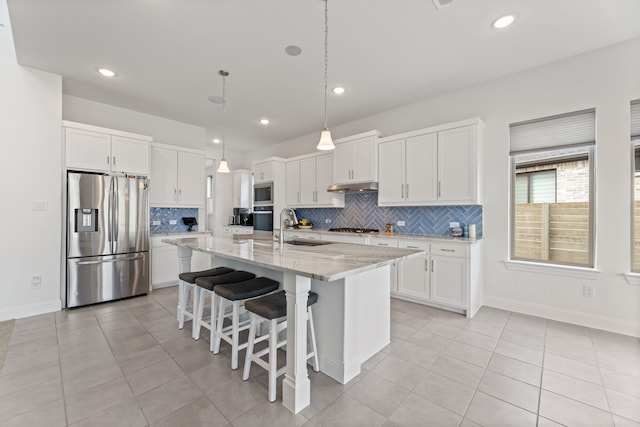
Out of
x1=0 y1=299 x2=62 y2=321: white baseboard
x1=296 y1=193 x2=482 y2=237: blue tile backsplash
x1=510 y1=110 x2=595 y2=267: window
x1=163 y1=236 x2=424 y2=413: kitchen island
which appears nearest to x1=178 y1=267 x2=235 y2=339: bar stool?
x1=163 y1=236 x2=424 y2=413: kitchen island

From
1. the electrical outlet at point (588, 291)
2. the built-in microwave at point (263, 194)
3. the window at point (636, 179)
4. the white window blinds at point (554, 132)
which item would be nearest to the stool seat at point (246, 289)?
the electrical outlet at point (588, 291)

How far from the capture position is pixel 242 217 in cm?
675

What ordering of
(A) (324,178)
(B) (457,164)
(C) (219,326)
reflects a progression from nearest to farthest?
1. (C) (219,326)
2. (B) (457,164)
3. (A) (324,178)

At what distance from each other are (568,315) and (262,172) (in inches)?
208

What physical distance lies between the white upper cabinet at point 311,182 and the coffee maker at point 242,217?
1.40m

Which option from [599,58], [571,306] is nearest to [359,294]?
[571,306]

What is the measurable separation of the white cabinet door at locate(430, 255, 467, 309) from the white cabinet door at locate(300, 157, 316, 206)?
2562 millimetres

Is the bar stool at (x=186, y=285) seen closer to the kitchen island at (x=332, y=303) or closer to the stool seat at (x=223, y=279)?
the stool seat at (x=223, y=279)

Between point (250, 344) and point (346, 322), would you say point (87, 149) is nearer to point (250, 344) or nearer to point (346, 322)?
point (250, 344)

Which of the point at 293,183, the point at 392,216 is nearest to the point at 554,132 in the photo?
the point at 392,216

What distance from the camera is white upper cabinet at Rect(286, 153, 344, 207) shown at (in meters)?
4.91

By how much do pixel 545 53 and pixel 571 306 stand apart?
268 cm

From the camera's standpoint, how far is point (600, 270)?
2748mm

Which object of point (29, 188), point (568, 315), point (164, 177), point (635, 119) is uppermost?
point (635, 119)
